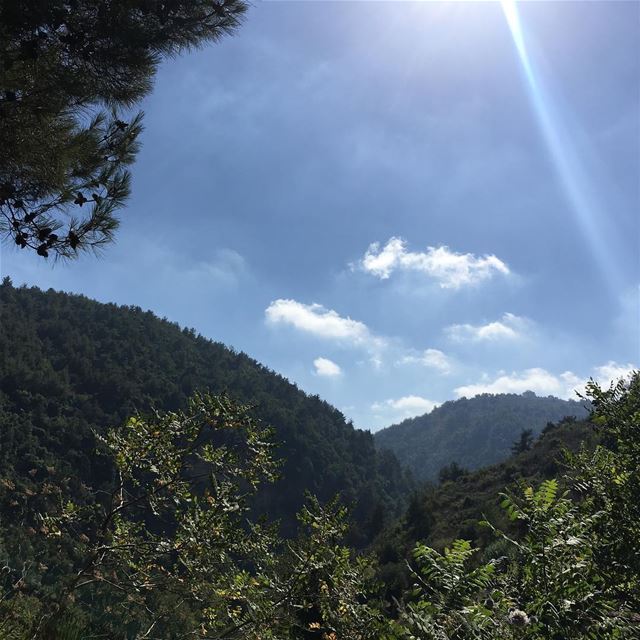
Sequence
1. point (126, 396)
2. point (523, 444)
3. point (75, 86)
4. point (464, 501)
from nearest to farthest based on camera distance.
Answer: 1. point (75, 86)
2. point (464, 501)
3. point (523, 444)
4. point (126, 396)

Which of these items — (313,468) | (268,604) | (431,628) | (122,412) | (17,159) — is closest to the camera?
(431,628)

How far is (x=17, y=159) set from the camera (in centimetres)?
481

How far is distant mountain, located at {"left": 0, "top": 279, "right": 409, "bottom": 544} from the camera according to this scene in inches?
3666

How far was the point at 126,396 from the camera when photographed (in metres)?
122

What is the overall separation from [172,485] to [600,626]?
4.52 m

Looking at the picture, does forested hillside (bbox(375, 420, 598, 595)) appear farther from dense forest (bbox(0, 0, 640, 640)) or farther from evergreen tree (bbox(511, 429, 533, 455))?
dense forest (bbox(0, 0, 640, 640))

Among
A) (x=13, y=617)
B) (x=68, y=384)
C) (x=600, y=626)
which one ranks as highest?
(x=68, y=384)

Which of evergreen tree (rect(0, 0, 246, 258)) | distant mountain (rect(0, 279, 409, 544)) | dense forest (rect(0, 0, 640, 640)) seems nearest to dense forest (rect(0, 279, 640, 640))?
dense forest (rect(0, 0, 640, 640))

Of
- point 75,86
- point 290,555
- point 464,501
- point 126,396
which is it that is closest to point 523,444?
point 464,501

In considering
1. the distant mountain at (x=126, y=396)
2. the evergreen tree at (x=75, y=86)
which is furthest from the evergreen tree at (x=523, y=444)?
the evergreen tree at (x=75, y=86)

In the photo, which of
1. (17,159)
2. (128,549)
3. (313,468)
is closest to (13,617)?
(128,549)

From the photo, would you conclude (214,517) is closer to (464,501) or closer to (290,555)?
(290,555)

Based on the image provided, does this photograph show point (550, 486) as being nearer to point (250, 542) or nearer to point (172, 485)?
point (250, 542)

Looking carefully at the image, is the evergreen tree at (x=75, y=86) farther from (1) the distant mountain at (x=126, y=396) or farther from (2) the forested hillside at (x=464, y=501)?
(1) the distant mountain at (x=126, y=396)
